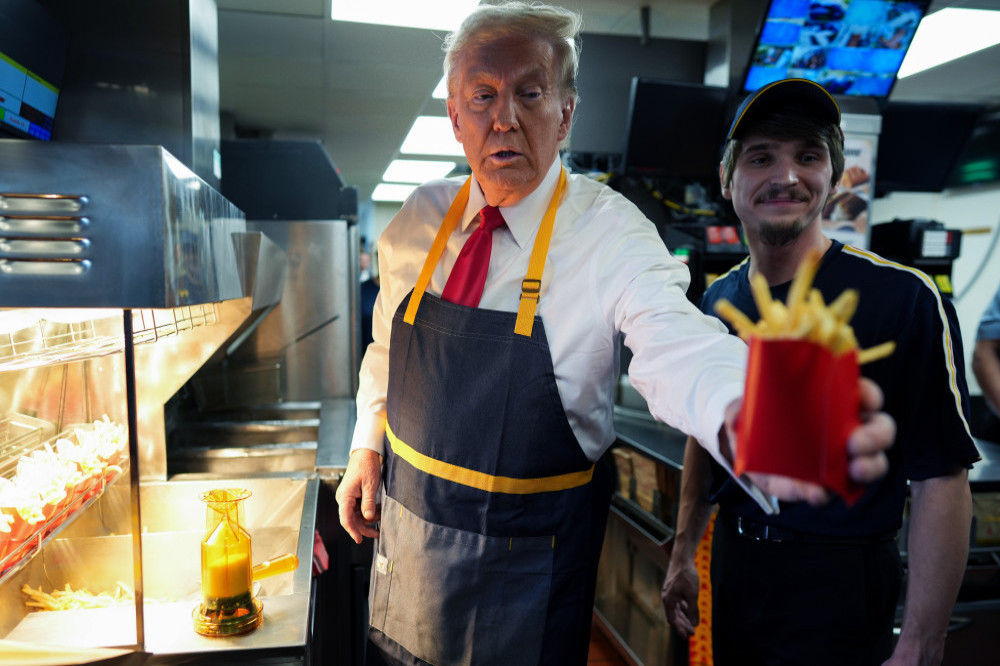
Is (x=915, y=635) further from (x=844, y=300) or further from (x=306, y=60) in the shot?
(x=306, y=60)

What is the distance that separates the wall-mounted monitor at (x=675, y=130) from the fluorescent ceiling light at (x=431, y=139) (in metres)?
3.03

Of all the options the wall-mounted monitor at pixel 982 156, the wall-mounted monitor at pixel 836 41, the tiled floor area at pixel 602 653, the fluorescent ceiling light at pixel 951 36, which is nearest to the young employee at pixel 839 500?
the tiled floor area at pixel 602 653

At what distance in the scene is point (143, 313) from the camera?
1.61 meters

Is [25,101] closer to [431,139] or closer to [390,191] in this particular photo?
[431,139]

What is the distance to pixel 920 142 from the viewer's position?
358 cm

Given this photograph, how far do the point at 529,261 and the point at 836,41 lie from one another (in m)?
2.69

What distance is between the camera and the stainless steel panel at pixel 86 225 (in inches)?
32.1

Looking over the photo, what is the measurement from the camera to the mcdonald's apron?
124 centimetres

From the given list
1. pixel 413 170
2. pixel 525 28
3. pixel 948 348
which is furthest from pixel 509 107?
pixel 413 170

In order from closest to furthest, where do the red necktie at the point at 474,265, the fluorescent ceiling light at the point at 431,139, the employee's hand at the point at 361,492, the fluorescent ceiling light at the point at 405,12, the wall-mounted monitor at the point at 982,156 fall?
the red necktie at the point at 474,265 < the employee's hand at the point at 361,492 < the fluorescent ceiling light at the point at 405,12 < the wall-mounted monitor at the point at 982,156 < the fluorescent ceiling light at the point at 431,139

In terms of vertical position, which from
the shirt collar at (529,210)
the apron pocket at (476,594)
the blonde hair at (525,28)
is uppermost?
the blonde hair at (525,28)

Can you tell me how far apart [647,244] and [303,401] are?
8.42ft

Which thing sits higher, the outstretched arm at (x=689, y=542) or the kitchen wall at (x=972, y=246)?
the kitchen wall at (x=972, y=246)

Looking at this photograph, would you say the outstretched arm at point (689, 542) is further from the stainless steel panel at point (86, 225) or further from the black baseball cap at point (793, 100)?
the stainless steel panel at point (86, 225)
